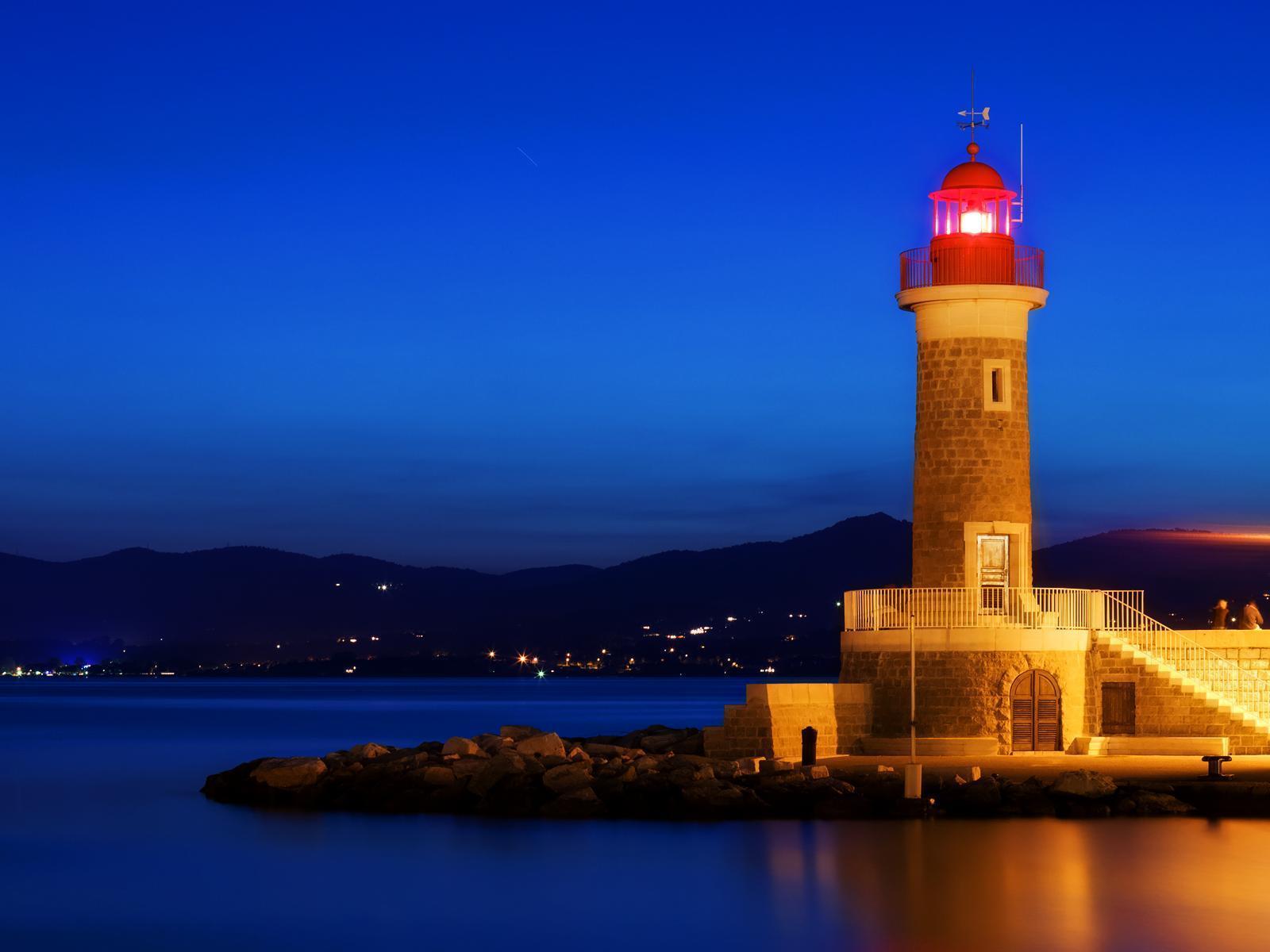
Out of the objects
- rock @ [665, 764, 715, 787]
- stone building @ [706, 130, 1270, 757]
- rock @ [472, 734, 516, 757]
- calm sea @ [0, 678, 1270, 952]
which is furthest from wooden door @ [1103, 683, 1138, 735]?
rock @ [472, 734, 516, 757]

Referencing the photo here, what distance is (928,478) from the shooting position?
26.7 metres

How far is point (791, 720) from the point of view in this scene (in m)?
25.3

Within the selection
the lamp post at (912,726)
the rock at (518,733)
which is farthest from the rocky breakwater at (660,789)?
the rock at (518,733)

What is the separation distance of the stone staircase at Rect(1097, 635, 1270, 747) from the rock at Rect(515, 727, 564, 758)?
719 cm

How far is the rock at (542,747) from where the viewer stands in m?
27.3

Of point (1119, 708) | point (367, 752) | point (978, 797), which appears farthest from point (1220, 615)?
point (367, 752)

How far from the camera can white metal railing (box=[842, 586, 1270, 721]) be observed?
2567cm

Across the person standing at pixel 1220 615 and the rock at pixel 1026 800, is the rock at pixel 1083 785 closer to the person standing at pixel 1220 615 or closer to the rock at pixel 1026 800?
the rock at pixel 1026 800

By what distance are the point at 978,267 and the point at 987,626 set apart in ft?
15.2

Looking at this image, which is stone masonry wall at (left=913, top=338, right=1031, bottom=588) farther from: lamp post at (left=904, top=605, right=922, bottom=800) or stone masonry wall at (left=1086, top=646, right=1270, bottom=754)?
stone masonry wall at (left=1086, top=646, right=1270, bottom=754)

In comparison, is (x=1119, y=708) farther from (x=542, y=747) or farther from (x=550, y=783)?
(x=542, y=747)

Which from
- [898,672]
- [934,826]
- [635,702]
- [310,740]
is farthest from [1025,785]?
[635,702]

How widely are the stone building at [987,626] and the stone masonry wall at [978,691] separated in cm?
2

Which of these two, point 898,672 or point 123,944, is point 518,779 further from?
point 123,944
